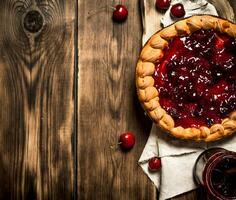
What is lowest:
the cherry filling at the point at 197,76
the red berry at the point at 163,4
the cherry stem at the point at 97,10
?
the cherry filling at the point at 197,76

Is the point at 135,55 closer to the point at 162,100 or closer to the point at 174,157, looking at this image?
the point at 162,100

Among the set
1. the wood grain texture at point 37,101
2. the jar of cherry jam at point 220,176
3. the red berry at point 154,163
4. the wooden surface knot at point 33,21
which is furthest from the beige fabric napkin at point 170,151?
the wooden surface knot at point 33,21

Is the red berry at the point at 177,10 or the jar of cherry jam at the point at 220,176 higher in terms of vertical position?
the red berry at the point at 177,10

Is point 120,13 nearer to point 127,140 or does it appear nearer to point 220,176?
point 127,140

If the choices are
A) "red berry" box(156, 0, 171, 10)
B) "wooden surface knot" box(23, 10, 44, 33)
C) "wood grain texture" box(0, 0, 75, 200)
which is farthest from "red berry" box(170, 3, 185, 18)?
"wooden surface knot" box(23, 10, 44, 33)

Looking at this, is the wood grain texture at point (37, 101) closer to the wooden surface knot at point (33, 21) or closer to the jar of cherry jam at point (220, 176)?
the wooden surface knot at point (33, 21)

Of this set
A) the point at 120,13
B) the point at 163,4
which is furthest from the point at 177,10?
the point at 120,13

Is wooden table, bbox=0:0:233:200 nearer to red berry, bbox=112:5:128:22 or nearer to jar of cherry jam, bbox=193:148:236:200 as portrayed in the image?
red berry, bbox=112:5:128:22
